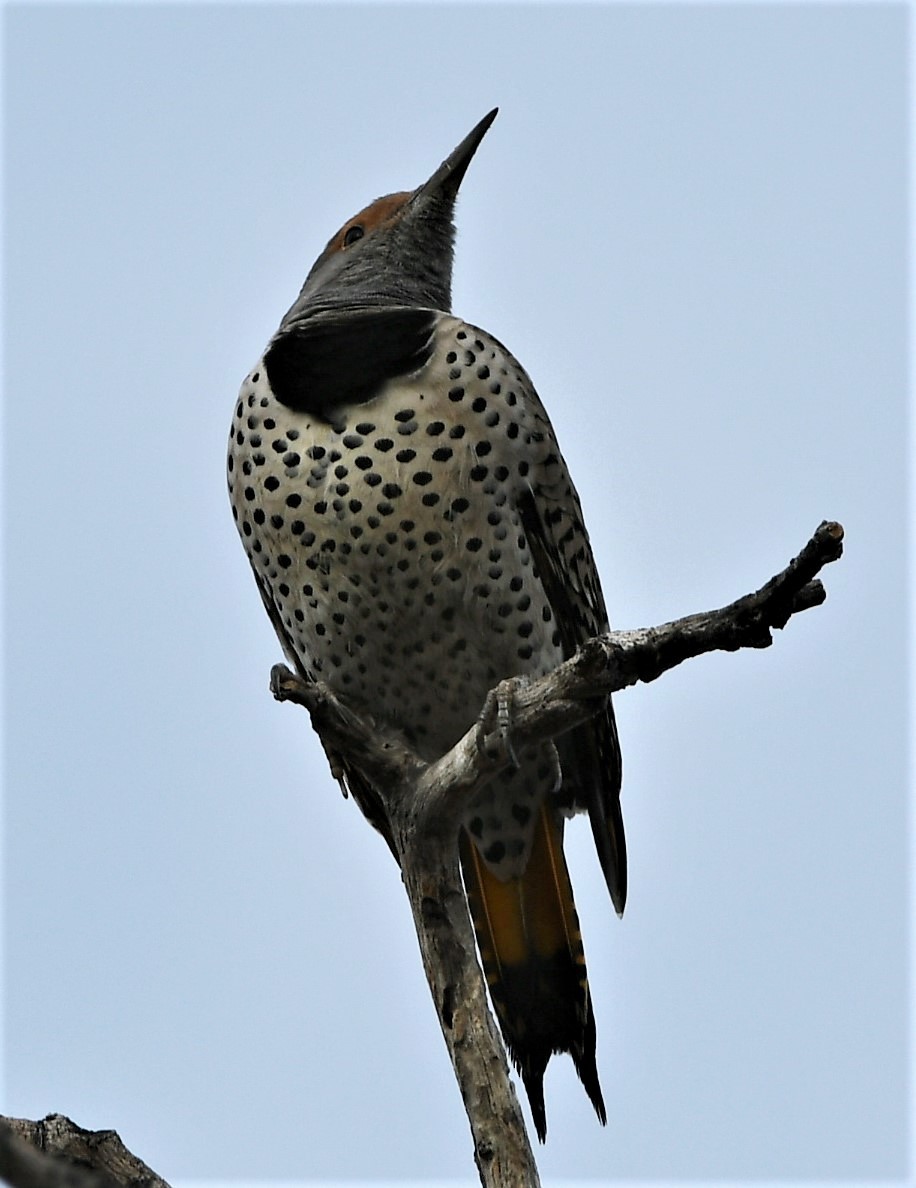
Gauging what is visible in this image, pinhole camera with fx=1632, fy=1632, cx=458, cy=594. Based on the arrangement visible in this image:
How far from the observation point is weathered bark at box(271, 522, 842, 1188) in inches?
163

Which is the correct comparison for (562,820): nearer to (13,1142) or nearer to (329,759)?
(329,759)

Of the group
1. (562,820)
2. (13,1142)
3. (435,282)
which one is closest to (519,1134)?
(562,820)

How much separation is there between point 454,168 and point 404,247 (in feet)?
1.42

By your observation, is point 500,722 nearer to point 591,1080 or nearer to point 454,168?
point 591,1080

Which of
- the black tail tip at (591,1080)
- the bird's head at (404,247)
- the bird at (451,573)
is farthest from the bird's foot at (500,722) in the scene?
the bird's head at (404,247)

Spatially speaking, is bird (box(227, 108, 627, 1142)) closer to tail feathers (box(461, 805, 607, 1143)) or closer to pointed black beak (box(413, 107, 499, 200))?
tail feathers (box(461, 805, 607, 1143))

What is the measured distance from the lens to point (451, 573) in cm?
556

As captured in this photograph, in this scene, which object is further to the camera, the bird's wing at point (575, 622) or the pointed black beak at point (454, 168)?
the pointed black beak at point (454, 168)

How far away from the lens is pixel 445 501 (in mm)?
5500

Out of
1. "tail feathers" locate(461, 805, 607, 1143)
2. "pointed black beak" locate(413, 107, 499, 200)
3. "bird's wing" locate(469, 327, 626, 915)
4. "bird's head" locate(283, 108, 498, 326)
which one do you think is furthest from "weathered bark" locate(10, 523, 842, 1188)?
"pointed black beak" locate(413, 107, 499, 200)

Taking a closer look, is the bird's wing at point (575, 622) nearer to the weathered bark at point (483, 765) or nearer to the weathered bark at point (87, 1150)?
the weathered bark at point (483, 765)

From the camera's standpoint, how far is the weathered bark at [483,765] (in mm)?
4133

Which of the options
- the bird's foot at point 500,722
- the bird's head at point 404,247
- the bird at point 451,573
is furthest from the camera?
the bird's head at point 404,247

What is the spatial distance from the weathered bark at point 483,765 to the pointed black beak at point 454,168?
9.31ft
